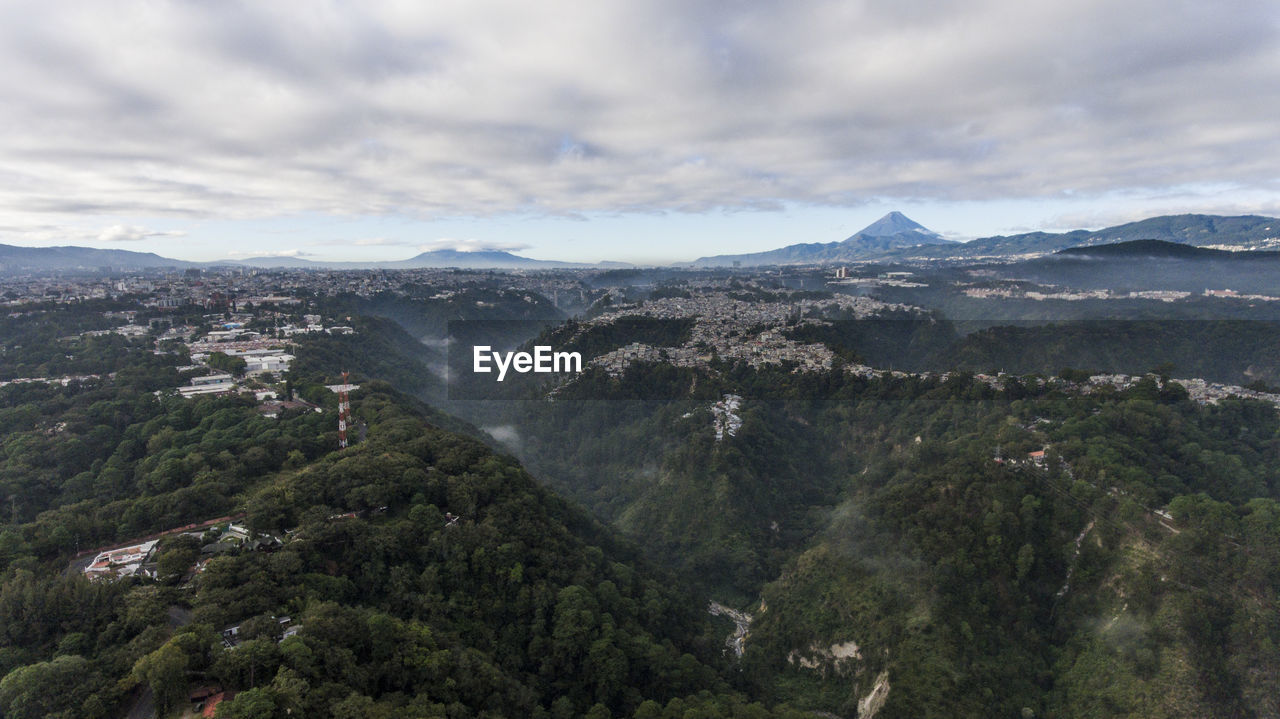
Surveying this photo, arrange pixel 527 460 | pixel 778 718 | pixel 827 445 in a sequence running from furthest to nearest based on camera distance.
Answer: pixel 527 460, pixel 827 445, pixel 778 718

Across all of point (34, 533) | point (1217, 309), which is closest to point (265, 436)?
point (34, 533)

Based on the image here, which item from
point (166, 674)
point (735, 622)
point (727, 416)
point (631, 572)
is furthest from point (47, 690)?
point (727, 416)

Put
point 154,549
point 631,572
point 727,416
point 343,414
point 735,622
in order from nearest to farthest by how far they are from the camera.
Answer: point 154,549, point 631,572, point 735,622, point 343,414, point 727,416

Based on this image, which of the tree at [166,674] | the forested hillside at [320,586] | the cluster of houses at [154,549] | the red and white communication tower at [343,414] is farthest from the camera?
the red and white communication tower at [343,414]

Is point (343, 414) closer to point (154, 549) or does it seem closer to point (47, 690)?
point (154, 549)

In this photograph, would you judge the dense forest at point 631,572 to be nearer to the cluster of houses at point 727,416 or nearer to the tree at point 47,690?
the tree at point 47,690

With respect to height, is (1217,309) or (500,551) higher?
(1217,309)

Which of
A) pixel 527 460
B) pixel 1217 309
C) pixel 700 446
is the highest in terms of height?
pixel 1217 309

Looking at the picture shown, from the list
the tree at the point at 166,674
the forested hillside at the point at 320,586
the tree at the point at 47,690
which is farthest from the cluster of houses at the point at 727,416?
the tree at the point at 47,690

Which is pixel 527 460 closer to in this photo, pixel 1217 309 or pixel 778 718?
pixel 778 718
